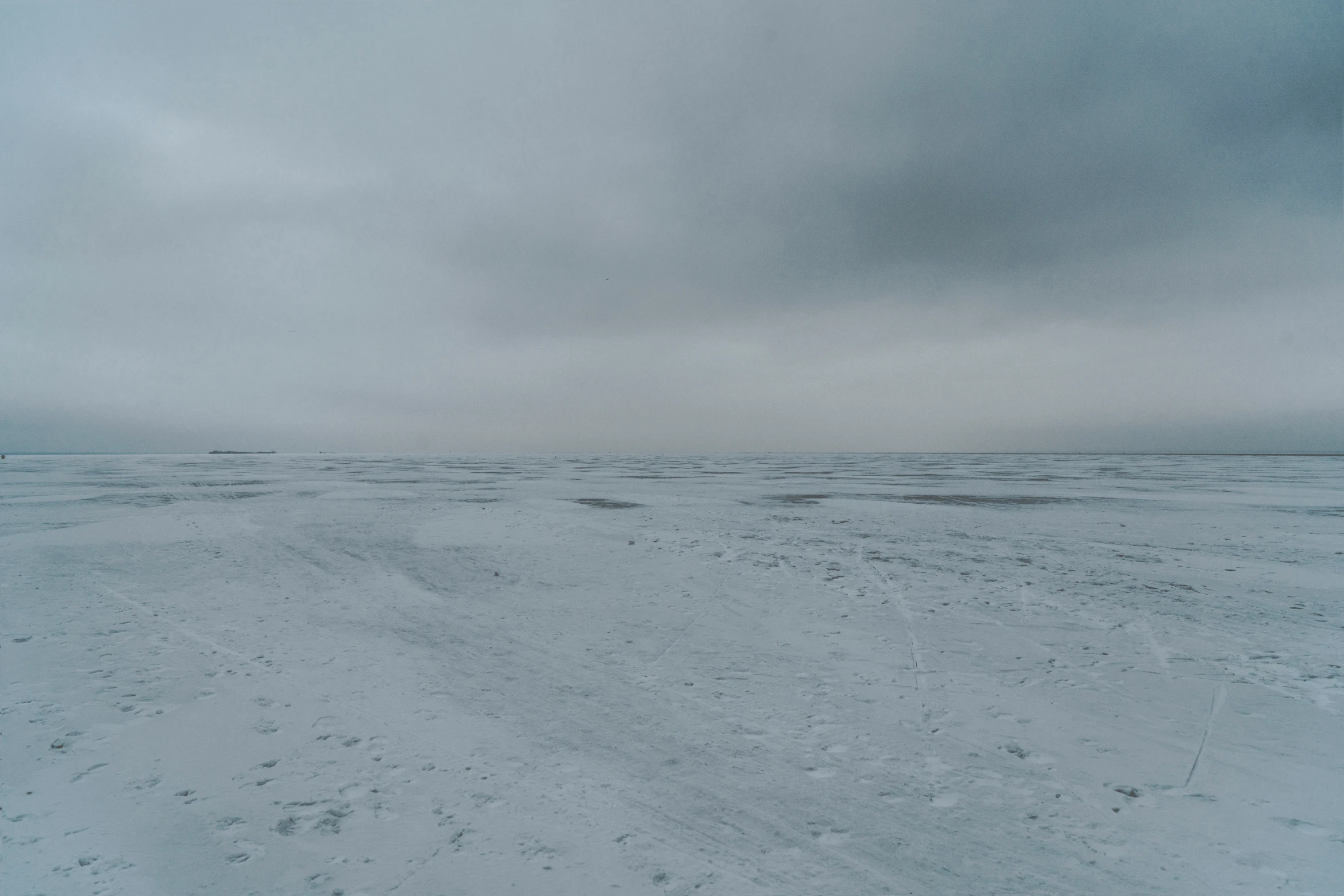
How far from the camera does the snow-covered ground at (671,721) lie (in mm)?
3469

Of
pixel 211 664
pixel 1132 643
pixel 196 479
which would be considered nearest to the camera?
pixel 211 664

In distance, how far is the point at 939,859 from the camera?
3.47 m

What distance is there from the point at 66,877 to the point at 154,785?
0.89 meters

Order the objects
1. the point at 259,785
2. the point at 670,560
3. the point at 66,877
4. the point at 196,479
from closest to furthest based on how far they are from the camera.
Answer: the point at 66,877, the point at 259,785, the point at 670,560, the point at 196,479

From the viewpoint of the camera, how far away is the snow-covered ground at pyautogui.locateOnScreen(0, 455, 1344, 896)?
347 centimetres

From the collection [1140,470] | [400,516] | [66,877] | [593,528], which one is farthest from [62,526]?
[1140,470]

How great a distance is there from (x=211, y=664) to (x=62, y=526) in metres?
14.1

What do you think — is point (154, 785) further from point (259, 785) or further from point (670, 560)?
point (670, 560)

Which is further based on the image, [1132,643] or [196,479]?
[196,479]

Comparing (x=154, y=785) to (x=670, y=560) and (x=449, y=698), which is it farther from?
(x=670, y=560)

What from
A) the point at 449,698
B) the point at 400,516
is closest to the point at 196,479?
the point at 400,516

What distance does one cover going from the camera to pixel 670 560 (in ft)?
37.6

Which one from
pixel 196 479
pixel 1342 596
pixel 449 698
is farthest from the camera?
pixel 196 479

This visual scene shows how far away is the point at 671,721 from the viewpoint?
5160 mm
